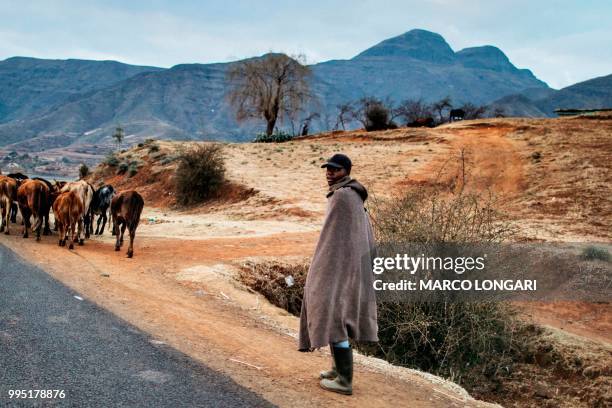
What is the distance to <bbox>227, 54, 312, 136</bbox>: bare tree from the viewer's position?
2026 inches

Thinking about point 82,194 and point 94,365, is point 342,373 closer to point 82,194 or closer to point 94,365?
point 94,365

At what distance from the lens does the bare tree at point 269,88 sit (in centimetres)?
5147

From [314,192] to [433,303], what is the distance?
15469 millimetres

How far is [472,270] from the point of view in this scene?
784cm

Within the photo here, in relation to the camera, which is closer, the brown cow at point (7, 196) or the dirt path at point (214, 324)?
the dirt path at point (214, 324)

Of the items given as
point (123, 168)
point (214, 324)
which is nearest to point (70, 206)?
point (214, 324)

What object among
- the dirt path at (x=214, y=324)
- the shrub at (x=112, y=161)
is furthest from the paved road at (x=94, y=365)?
the shrub at (x=112, y=161)

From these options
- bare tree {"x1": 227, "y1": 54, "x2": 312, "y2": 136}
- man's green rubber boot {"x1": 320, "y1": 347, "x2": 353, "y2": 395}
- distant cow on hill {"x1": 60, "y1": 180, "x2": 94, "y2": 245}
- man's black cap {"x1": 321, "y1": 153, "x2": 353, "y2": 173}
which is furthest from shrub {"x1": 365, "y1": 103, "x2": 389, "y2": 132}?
man's green rubber boot {"x1": 320, "y1": 347, "x2": 353, "y2": 395}

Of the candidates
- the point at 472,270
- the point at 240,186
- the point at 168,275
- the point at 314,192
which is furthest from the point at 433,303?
the point at 240,186

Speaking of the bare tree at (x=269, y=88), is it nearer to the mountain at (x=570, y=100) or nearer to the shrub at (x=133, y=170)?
the shrub at (x=133, y=170)

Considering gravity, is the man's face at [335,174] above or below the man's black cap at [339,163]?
below

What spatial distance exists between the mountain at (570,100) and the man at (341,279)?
16877cm

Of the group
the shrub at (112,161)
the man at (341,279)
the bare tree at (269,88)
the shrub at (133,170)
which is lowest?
the man at (341,279)

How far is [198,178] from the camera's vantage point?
24156mm
